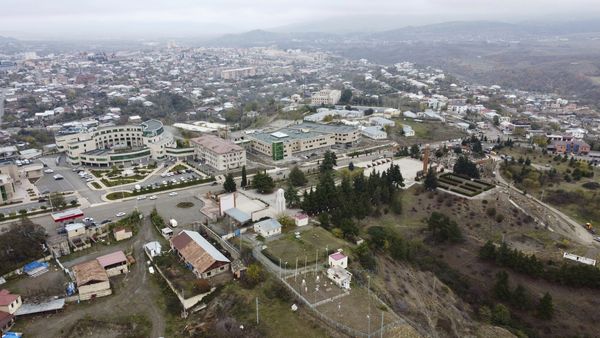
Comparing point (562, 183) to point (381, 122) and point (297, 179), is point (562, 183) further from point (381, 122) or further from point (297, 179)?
point (381, 122)

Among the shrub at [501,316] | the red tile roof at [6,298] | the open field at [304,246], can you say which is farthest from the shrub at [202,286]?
the shrub at [501,316]

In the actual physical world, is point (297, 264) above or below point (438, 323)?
above

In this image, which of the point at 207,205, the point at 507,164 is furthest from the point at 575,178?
the point at 207,205

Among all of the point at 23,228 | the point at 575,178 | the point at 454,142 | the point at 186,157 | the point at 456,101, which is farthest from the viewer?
the point at 456,101

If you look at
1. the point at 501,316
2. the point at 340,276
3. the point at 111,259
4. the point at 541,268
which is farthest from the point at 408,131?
the point at 111,259

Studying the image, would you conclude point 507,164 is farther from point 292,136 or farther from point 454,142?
point 292,136

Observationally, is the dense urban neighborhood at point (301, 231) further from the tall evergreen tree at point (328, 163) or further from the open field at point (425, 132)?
the open field at point (425, 132)

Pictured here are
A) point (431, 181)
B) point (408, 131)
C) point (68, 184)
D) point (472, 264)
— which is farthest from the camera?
point (408, 131)

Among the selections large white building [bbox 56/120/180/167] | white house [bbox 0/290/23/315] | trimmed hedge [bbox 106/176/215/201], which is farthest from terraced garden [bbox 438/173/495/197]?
white house [bbox 0/290/23/315]
